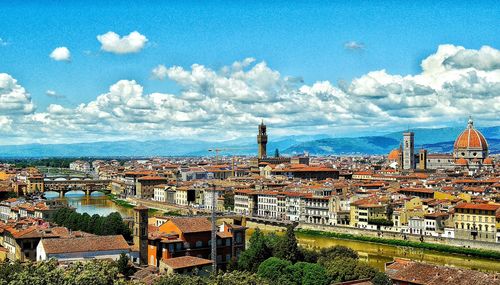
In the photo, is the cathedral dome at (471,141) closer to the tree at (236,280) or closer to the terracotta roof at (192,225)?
the terracotta roof at (192,225)

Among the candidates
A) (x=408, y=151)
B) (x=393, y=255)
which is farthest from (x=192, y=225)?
(x=408, y=151)

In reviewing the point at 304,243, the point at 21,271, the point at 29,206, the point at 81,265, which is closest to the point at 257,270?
the point at 81,265

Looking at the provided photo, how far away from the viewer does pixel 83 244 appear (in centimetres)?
2436

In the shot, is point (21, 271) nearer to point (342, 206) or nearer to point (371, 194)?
point (342, 206)

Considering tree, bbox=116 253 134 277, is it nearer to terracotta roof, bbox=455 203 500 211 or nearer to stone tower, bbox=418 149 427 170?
terracotta roof, bbox=455 203 500 211

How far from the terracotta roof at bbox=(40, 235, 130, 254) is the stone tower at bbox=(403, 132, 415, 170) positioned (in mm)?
63190

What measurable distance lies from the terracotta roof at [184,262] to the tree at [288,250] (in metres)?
2.60

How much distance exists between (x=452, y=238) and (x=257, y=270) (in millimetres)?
17101

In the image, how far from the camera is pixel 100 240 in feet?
81.6

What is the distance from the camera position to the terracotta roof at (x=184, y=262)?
885 inches

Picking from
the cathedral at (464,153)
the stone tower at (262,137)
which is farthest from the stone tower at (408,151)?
the stone tower at (262,137)

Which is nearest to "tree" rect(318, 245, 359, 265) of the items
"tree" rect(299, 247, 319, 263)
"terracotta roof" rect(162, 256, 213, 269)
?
"tree" rect(299, 247, 319, 263)

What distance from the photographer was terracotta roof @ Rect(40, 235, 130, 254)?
2395cm

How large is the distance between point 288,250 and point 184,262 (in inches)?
153
